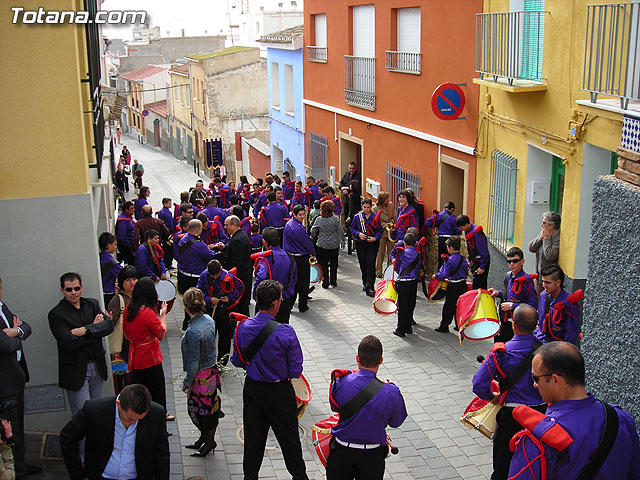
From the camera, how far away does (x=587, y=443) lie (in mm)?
4246

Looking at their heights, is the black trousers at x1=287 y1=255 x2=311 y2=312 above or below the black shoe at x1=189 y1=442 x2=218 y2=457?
above

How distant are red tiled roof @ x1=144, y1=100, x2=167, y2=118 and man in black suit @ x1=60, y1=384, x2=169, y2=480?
59.0 meters

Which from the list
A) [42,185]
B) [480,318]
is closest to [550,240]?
[480,318]

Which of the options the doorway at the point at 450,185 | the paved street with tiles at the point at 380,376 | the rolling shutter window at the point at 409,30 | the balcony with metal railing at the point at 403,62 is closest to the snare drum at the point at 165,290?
the paved street with tiles at the point at 380,376

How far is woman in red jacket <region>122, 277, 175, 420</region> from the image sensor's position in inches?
293

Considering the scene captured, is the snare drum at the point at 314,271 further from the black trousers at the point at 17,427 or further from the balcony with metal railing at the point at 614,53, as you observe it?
the black trousers at the point at 17,427

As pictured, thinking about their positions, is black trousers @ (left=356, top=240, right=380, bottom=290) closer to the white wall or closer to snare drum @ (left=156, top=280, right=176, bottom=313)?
the white wall

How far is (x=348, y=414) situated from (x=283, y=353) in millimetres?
1204

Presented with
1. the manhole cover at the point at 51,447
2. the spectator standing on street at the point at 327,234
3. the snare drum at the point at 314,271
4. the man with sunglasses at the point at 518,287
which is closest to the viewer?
the manhole cover at the point at 51,447

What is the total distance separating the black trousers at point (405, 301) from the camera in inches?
426

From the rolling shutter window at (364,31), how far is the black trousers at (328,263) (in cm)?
631

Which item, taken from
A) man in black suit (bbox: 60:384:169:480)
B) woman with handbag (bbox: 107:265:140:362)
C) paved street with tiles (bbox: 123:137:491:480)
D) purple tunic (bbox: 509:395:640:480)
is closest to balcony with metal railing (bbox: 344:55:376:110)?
paved street with tiles (bbox: 123:137:491:480)

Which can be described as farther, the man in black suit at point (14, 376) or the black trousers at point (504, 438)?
the man in black suit at point (14, 376)

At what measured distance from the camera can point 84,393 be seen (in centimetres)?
742
